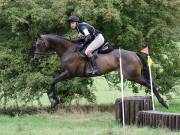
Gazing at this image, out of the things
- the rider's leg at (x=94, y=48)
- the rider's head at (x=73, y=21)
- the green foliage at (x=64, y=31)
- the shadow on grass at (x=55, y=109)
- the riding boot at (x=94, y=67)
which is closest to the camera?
the rider's head at (x=73, y=21)

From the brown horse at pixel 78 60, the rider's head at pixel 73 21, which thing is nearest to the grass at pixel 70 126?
the brown horse at pixel 78 60

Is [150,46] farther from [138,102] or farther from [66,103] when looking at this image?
[138,102]

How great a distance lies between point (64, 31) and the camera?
18812mm

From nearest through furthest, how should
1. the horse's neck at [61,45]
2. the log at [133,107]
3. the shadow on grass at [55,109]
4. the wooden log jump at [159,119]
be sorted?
1. the wooden log jump at [159,119]
2. the log at [133,107]
3. the horse's neck at [61,45]
4. the shadow on grass at [55,109]

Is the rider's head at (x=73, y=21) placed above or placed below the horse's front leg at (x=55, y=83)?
above

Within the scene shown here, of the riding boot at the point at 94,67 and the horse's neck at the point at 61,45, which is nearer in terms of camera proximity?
the riding boot at the point at 94,67

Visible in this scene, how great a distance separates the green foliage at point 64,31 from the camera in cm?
1791

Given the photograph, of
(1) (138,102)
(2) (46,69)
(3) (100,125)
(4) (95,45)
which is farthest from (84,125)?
(2) (46,69)

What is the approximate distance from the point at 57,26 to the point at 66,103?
2.83 meters

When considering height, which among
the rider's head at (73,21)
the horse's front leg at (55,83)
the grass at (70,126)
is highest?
the rider's head at (73,21)

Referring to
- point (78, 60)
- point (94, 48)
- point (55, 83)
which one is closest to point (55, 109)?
point (55, 83)

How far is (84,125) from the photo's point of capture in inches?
540

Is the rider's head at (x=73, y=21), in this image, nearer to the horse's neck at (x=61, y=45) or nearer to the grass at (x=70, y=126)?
the horse's neck at (x=61, y=45)

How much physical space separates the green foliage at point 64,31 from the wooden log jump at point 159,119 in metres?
5.29
